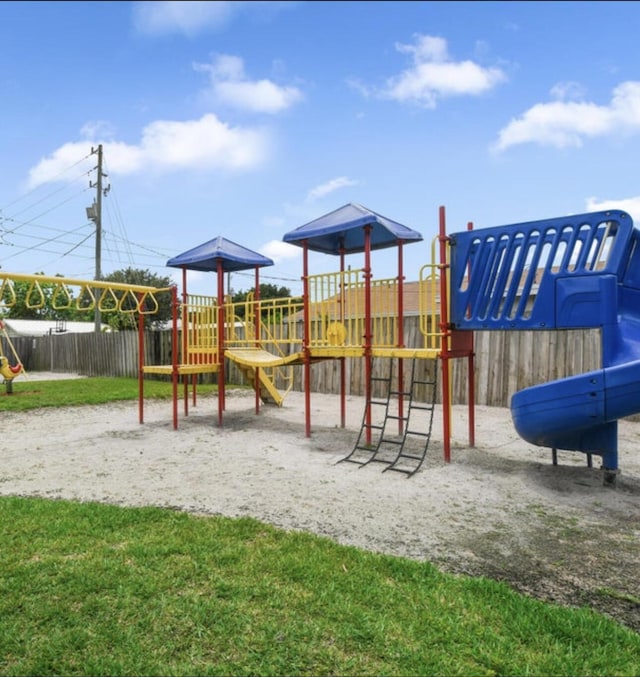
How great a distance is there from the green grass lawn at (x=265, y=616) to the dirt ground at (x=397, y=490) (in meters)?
0.36

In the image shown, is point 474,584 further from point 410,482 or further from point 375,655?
point 410,482

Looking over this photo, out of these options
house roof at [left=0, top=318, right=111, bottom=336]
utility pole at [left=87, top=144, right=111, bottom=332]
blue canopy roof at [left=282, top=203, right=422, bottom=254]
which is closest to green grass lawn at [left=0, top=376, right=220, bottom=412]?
blue canopy roof at [left=282, top=203, right=422, bottom=254]

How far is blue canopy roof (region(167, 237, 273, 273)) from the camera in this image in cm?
898

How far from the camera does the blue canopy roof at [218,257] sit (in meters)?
8.98

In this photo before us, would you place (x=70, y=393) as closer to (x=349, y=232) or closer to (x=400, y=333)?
(x=349, y=232)

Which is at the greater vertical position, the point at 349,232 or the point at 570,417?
the point at 349,232

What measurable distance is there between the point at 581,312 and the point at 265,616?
397 centimetres

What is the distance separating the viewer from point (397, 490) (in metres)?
4.74

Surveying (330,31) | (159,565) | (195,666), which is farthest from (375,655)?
(330,31)

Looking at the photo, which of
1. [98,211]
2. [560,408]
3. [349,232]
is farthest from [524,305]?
[98,211]

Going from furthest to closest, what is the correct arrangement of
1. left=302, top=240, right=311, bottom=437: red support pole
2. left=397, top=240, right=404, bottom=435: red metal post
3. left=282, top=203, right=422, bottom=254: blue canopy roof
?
1. left=302, top=240, right=311, bottom=437: red support pole
2. left=397, top=240, right=404, bottom=435: red metal post
3. left=282, top=203, right=422, bottom=254: blue canopy roof

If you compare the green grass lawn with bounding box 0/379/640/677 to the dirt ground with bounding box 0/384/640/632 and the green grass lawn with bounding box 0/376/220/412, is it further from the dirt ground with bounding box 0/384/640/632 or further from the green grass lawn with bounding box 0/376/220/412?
the green grass lawn with bounding box 0/376/220/412

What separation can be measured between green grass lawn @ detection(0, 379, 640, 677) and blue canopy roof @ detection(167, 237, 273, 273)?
20.4 feet

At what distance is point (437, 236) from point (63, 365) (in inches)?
821
